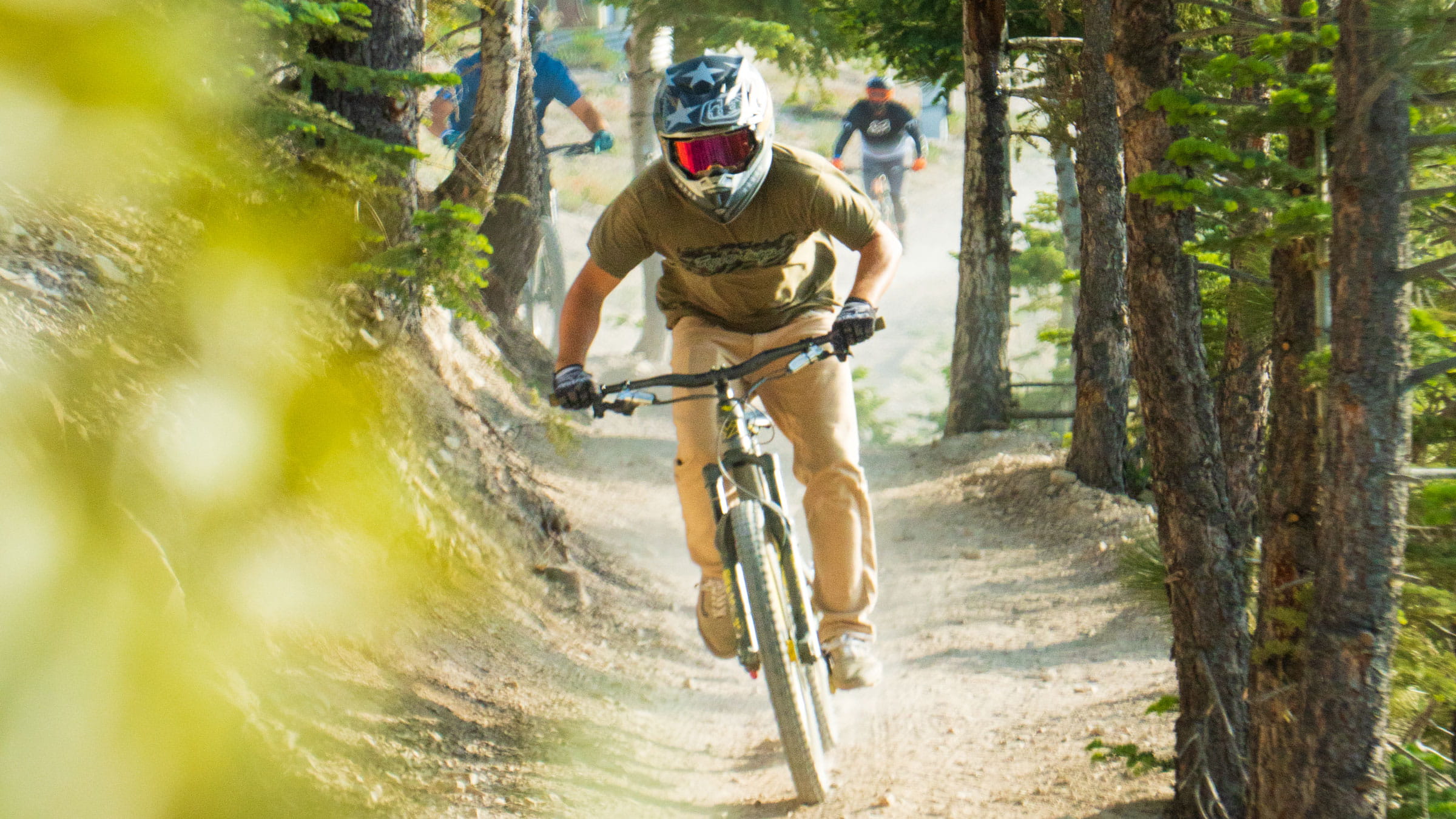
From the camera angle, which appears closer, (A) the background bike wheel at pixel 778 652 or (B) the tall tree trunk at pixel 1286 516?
(B) the tall tree trunk at pixel 1286 516

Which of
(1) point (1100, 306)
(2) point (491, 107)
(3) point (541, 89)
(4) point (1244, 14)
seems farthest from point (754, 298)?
(3) point (541, 89)

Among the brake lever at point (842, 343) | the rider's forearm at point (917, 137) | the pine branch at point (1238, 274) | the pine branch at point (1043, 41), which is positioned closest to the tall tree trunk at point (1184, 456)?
the pine branch at point (1238, 274)

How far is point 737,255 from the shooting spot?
4645 millimetres

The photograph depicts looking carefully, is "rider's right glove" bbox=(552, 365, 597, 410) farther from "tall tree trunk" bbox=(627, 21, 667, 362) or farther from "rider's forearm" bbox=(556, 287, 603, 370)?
"tall tree trunk" bbox=(627, 21, 667, 362)

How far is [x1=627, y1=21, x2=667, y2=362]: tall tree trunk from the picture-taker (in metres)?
16.6

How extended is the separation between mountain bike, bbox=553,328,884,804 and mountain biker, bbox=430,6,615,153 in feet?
21.6

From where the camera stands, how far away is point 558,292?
14.4 m

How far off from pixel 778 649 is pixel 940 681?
7.39 feet

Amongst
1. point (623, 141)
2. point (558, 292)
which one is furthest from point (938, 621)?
point (623, 141)

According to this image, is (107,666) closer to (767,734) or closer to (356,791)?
(356,791)

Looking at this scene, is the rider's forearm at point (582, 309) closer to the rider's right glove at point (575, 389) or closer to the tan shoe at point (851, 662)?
the rider's right glove at point (575, 389)

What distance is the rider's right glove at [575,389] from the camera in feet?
14.0

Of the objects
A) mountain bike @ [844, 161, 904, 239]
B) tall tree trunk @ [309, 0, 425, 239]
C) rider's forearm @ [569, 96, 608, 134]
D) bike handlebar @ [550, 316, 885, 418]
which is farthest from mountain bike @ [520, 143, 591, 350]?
bike handlebar @ [550, 316, 885, 418]

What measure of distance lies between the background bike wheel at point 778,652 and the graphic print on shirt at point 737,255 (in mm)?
974
